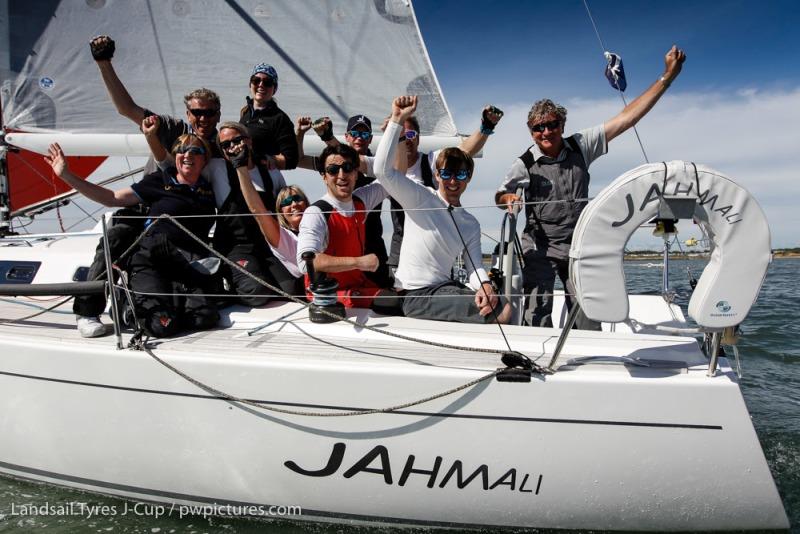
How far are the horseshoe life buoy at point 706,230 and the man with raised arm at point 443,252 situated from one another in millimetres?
644

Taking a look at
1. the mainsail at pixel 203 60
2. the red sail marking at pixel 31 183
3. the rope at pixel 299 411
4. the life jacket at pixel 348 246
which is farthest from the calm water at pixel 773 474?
the red sail marking at pixel 31 183

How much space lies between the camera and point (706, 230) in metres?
1.87

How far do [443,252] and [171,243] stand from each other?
1.32m

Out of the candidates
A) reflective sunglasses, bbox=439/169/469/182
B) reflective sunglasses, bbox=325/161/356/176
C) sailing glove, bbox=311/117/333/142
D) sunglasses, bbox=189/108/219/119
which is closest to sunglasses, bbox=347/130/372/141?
sailing glove, bbox=311/117/333/142

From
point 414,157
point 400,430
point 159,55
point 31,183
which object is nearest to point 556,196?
point 414,157

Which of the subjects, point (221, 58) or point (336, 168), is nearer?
point (336, 168)

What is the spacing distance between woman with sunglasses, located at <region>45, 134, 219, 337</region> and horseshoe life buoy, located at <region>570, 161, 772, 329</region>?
65.2 inches

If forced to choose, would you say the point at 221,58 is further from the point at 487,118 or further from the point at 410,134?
the point at 487,118

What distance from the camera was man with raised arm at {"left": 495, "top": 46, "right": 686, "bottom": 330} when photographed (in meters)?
2.92

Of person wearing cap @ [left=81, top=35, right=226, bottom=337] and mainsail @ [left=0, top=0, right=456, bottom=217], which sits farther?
mainsail @ [left=0, top=0, right=456, bottom=217]

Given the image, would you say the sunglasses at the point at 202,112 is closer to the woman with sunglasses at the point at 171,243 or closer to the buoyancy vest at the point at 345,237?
the woman with sunglasses at the point at 171,243

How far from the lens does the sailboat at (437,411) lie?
183 cm

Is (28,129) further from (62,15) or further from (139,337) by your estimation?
(139,337)

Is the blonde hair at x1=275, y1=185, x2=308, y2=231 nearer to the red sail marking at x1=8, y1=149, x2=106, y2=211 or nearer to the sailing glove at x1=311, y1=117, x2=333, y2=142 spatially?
the sailing glove at x1=311, y1=117, x2=333, y2=142
